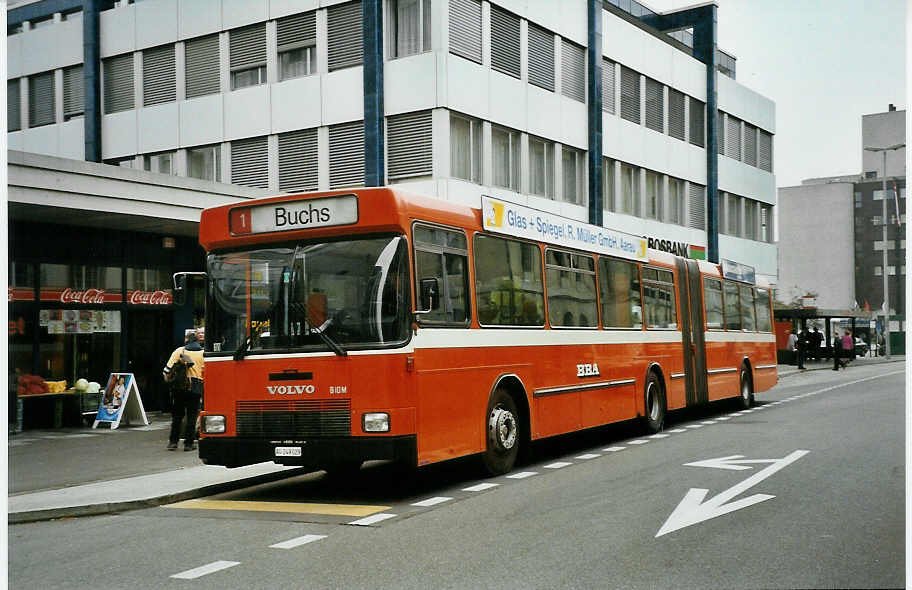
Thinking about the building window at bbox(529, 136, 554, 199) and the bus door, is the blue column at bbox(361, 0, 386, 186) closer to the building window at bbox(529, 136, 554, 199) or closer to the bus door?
the building window at bbox(529, 136, 554, 199)

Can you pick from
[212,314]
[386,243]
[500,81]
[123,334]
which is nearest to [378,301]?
[386,243]

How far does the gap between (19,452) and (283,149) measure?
14880 mm

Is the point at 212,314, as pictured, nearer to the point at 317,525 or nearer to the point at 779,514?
the point at 317,525

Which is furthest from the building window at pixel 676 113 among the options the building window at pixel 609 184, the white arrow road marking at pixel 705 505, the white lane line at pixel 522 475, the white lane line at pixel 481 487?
the white lane line at pixel 481 487

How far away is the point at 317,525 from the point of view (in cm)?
910

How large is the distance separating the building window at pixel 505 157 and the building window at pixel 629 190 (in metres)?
6.93

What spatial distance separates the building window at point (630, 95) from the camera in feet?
116

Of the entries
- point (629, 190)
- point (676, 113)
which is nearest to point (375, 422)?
point (629, 190)

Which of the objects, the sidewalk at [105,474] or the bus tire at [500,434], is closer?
the sidewalk at [105,474]

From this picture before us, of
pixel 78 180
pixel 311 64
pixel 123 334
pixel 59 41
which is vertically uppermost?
pixel 59 41

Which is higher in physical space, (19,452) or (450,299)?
(450,299)

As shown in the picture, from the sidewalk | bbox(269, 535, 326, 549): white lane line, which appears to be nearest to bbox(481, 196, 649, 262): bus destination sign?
the sidewalk

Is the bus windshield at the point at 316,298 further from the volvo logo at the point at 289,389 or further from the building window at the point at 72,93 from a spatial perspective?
the building window at the point at 72,93

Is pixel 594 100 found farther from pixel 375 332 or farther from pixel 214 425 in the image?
pixel 214 425
